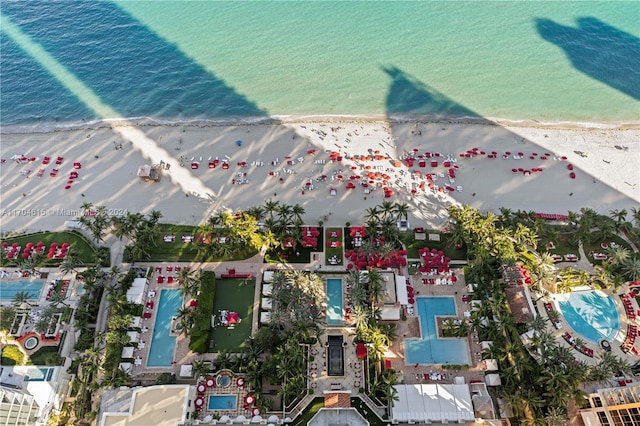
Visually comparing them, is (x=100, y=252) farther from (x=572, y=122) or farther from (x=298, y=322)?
(x=572, y=122)

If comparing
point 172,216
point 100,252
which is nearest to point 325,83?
point 172,216

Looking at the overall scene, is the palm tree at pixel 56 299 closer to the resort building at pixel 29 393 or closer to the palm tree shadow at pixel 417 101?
the resort building at pixel 29 393

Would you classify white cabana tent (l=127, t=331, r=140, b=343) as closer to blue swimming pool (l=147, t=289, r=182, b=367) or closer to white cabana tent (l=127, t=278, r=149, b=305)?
blue swimming pool (l=147, t=289, r=182, b=367)

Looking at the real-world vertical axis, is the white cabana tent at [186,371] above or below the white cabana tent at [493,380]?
above

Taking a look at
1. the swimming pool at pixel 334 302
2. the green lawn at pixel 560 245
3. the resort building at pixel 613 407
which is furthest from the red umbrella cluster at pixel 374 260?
the resort building at pixel 613 407

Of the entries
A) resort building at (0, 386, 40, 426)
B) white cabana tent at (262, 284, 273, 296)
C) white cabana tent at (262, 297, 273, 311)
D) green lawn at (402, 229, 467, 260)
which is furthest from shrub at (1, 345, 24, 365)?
green lawn at (402, 229, 467, 260)

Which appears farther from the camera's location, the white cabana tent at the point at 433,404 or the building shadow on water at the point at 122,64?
the building shadow on water at the point at 122,64

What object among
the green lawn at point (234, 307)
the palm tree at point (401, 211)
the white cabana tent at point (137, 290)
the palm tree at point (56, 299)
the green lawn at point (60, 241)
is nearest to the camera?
the green lawn at point (234, 307)
